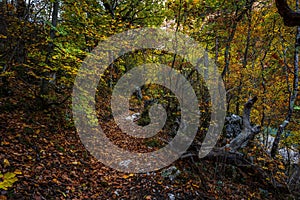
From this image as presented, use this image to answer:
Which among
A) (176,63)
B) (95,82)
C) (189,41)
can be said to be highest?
(189,41)

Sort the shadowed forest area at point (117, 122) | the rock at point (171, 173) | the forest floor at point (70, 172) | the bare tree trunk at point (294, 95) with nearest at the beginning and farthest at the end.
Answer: the forest floor at point (70, 172), the shadowed forest area at point (117, 122), the rock at point (171, 173), the bare tree trunk at point (294, 95)

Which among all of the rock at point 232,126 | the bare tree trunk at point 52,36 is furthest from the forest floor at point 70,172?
the rock at point 232,126

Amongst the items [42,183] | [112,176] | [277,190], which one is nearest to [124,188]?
[112,176]

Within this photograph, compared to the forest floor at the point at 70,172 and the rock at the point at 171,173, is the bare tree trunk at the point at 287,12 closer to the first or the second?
the forest floor at the point at 70,172

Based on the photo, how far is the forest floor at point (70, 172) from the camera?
3.55 meters

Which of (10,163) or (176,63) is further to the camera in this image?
(176,63)

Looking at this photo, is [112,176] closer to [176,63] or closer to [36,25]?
[36,25]

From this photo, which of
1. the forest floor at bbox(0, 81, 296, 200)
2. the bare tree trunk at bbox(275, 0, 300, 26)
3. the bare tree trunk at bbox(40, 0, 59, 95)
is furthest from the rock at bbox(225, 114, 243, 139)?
the bare tree trunk at bbox(40, 0, 59, 95)

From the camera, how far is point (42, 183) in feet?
11.4

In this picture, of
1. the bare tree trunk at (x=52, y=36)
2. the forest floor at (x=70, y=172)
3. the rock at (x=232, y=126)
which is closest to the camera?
the forest floor at (x=70, y=172)

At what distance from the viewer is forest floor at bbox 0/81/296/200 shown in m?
3.55

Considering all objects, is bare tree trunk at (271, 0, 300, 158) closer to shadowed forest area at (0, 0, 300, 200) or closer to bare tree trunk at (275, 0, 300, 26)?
shadowed forest area at (0, 0, 300, 200)

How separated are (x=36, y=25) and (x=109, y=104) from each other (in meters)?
5.16

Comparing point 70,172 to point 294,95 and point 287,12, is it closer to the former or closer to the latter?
point 287,12
